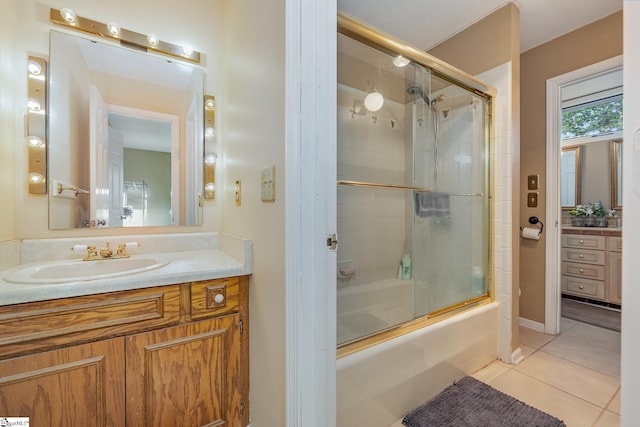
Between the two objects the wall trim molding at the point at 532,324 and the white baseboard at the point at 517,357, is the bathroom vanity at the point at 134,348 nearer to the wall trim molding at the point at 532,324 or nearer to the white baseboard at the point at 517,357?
the white baseboard at the point at 517,357

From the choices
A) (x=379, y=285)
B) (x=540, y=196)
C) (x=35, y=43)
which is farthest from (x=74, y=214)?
(x=540, y=196)

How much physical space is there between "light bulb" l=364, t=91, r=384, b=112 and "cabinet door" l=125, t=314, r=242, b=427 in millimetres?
1779

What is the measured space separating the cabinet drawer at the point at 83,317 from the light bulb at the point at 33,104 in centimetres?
97

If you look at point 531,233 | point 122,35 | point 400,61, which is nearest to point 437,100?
point 400,61

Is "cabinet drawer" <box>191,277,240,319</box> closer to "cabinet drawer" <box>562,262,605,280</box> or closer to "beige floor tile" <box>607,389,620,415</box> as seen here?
"beige floor tile" <box>607,389,620,415</box>

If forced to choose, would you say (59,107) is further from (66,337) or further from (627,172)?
(627,172)

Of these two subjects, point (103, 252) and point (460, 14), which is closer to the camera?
point (103, 252)

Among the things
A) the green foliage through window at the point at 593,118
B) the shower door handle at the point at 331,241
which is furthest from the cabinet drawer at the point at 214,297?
the green foliage through window at the point at 593,118

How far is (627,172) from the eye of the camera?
1.53 feet

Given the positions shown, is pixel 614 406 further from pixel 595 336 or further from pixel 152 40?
pixel 152 40

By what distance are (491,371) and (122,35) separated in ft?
9.95

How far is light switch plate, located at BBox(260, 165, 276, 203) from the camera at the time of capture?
3.26ft

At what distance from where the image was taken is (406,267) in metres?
2.10

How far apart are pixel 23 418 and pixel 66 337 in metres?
0.28
